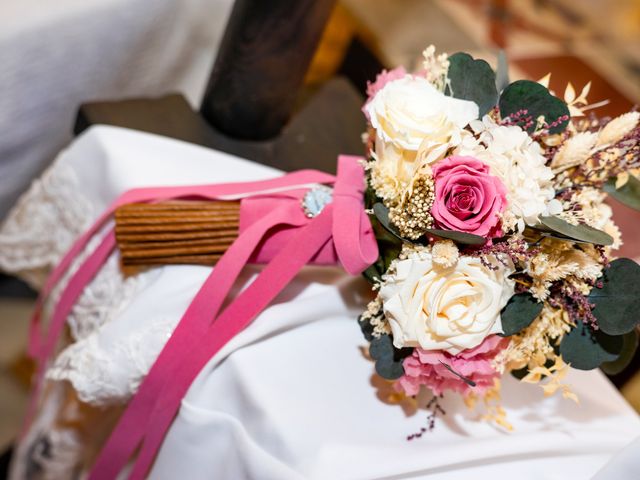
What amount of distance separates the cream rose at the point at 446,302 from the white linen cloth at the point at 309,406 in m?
0.13

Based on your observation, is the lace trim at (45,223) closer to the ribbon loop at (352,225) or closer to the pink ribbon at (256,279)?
the pink ribbon at (256,279)

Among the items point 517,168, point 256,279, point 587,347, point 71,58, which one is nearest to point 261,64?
point 71,58

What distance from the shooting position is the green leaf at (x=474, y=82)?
749mm

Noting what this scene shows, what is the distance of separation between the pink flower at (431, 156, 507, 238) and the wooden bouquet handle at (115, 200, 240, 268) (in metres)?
0.31

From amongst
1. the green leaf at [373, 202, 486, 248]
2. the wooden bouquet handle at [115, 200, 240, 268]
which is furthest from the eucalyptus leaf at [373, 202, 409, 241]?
the wooden bouquet handle at [115, 200, 240, 268]

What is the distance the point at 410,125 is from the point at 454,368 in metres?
0.25

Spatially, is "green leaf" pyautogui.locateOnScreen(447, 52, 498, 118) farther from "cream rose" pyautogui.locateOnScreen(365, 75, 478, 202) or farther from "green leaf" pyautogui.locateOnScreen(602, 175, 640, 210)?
"green leaf" pyautogui.locateOnScreen(602, 175, 640, 210)

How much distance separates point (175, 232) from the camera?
0.88m

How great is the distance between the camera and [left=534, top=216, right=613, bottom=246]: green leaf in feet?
2.20

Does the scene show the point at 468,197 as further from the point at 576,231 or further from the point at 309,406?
the point at 309,406

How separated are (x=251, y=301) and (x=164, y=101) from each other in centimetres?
57

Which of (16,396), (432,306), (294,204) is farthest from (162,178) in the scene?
(16,396)

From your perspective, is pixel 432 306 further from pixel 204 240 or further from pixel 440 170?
pixel 204 240

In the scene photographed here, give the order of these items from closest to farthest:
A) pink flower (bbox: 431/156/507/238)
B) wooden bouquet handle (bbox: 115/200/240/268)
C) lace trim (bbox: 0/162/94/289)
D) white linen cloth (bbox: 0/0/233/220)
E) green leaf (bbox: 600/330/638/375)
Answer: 1. pink flower (bbox: 431/156/507/238)
2. green leaf (bbox: 600/330/638/375)
3. wooden bouquet handle (bbox: 115/200/240/268)
4. lace trim (bbox: 0/162/94/289)
5. white linen cloth (bbox: 0/0/233/220)
